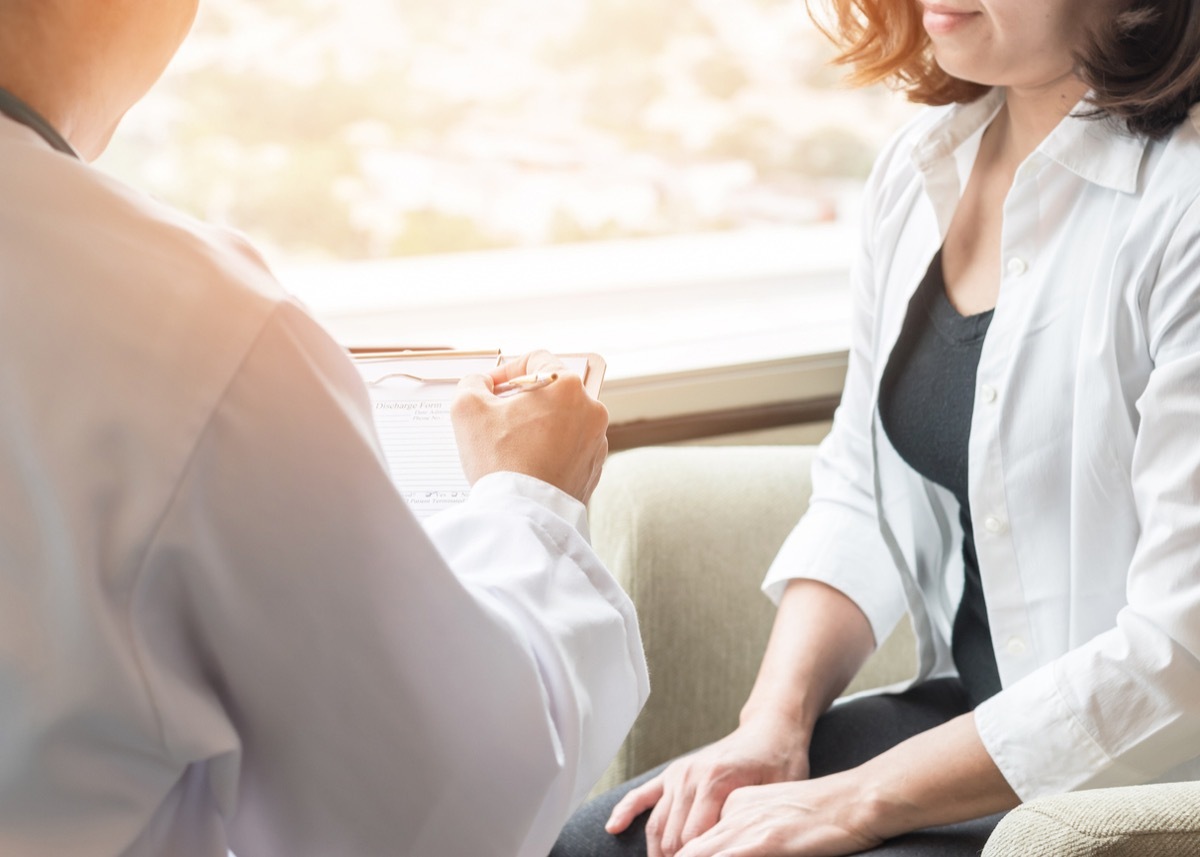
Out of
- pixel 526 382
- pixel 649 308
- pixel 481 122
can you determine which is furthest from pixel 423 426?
pixel 649 308

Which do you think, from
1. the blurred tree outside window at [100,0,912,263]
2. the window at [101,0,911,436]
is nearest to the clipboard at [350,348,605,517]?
the window at [101,0,911,436]

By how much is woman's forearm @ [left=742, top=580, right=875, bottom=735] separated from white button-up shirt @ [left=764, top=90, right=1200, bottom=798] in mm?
28

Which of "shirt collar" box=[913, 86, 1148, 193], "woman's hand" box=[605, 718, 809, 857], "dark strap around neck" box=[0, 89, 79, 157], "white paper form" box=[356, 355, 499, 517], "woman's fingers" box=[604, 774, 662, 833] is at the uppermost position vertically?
"dark strap around neck" box=[0, 89, 79, 157]

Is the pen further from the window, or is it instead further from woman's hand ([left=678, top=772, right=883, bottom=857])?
the window

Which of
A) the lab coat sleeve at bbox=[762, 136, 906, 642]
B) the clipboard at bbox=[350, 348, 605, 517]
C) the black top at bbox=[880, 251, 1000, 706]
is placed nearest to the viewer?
the clipboard at bbox=[350, 348, 605, 517]

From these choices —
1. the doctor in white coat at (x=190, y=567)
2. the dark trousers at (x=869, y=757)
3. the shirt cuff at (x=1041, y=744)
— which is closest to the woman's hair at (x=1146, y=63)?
the shirt cuff at (x=1041, y=744)

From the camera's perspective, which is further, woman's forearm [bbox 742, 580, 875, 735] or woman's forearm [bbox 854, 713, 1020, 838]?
woman's forearm [bbox 742, 580, 875, 735]

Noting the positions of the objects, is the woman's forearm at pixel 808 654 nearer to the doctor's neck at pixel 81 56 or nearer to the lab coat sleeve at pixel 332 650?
the lab coat sleeve at pixel 332 650

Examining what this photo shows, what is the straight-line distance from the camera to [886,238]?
124 cm

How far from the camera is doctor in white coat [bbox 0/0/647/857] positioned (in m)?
0.52

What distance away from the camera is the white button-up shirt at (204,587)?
20.4 inches

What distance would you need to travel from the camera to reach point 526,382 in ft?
2.59

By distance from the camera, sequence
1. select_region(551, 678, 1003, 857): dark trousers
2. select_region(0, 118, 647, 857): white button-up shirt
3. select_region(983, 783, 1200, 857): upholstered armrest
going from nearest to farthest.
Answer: select_region(0, 118, 647, 857): white button-up shirt < select_region(983, 783, 1200, 857): upholstered armrest < select_region(551, 678, 1003, 857): dark trousers

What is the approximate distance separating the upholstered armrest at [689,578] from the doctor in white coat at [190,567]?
677 millimetres
